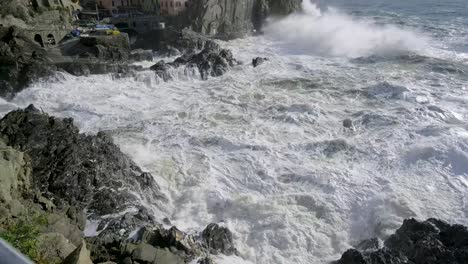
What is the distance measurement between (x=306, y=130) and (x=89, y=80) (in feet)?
54.2

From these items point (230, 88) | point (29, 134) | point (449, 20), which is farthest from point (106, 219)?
point (449, 20)

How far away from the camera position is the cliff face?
41.8 metres

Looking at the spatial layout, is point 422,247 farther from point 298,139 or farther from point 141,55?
point 141,55

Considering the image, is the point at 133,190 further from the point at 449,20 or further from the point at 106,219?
the point at 449,20

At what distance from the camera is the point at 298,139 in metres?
20.2

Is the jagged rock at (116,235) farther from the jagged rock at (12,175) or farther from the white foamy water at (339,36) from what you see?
the white foamy water at (339,36)

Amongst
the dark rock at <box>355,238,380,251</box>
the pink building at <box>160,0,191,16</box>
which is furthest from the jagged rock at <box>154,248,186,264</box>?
the pink building at <box>160,0,191,16</box>

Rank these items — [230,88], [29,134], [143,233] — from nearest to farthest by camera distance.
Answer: [143,233], [29,134], [230,88]

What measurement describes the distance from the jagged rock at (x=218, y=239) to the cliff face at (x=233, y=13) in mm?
32026

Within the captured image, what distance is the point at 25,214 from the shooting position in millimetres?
10867

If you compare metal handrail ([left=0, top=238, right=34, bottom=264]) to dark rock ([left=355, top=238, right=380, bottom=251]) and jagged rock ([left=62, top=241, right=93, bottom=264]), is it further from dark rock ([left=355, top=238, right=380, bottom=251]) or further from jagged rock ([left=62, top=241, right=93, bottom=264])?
dark rock ([left=355, top=238, right=380, bottom=251])

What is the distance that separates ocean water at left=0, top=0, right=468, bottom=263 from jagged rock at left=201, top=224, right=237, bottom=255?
365mm

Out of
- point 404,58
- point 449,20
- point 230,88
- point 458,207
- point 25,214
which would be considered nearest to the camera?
point 25,214

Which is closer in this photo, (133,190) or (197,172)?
(133,190)
